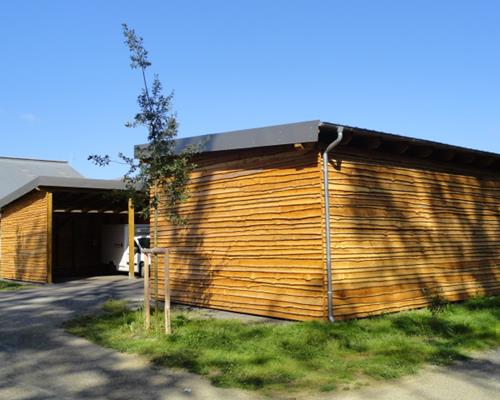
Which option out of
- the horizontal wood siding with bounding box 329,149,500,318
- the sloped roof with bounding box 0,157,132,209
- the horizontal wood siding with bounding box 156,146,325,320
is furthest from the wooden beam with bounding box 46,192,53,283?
the horizontal wood siding with bounding box 329,149,500,318

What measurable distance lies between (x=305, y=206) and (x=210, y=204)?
274 centimetres

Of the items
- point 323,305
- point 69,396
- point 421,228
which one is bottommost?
point 69,396

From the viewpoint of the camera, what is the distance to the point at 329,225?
9.61m

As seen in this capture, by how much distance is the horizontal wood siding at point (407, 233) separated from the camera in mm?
9883

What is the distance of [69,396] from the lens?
20.1 ft

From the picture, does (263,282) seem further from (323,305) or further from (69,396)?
(69,396)

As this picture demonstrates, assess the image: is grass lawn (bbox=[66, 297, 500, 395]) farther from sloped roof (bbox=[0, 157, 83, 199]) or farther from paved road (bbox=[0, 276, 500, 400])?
sloped roof (bbox=[0, 157, 83, 199])

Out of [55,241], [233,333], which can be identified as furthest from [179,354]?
[55,241]

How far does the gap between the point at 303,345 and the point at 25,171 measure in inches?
1224

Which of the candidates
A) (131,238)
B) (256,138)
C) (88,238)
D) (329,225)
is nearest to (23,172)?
(88,238)

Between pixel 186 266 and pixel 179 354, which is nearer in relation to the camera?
pixel 179 354

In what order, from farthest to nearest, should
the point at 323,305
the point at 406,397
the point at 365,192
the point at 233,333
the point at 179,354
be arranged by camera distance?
1. the point at 365,192
2. the point at 323,305
3. the point at 233,333
4. the point at 179,354
5. the point at 406,397

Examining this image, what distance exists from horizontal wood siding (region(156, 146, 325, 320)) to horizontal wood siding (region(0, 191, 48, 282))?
8586mm

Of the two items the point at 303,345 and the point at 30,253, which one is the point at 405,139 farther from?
the point at 30,253
